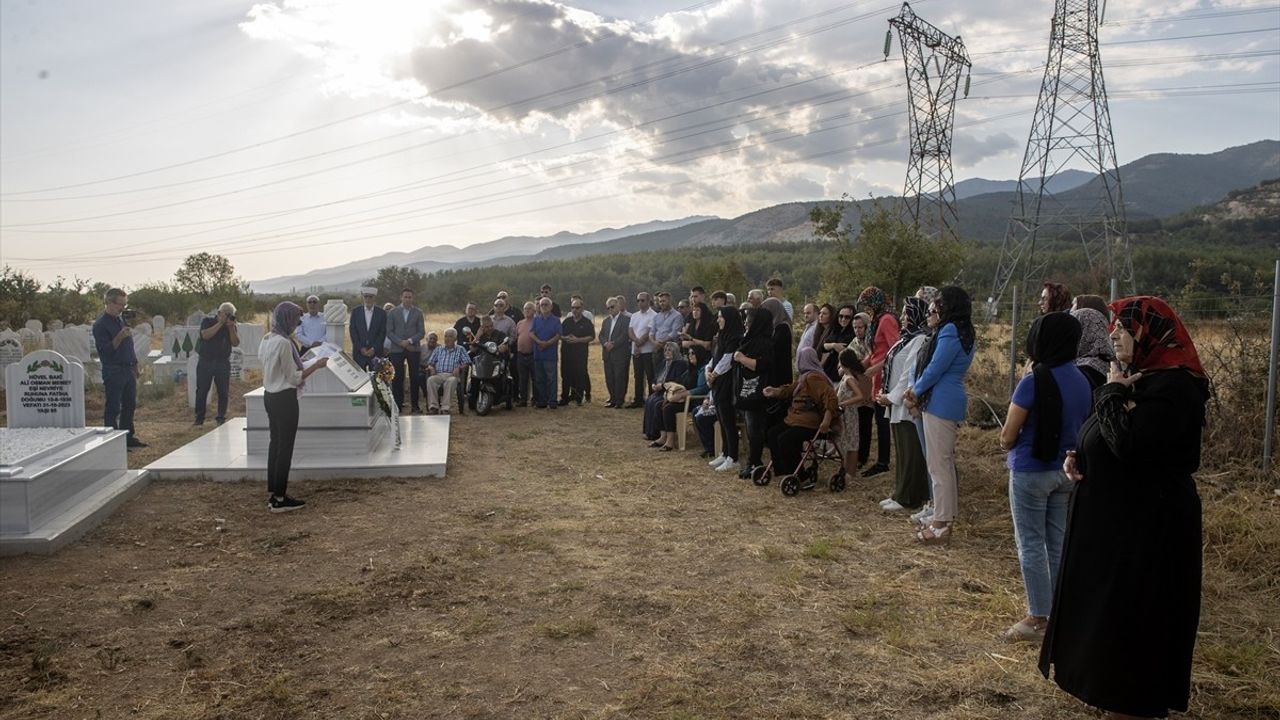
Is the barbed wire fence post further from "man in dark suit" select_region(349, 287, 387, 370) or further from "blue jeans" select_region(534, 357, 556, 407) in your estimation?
"man in dark suit" select_region(349, 287, 387, 370)

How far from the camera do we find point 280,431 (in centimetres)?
697

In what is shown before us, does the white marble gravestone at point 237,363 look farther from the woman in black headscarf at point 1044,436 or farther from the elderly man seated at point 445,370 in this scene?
the woman in black headscarf at point 1044,436

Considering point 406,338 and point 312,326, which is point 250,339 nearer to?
point 406,338

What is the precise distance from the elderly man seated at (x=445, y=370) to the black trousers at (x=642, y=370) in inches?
104

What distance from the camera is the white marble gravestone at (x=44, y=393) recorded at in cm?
761

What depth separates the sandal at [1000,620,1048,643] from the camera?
14.6ft

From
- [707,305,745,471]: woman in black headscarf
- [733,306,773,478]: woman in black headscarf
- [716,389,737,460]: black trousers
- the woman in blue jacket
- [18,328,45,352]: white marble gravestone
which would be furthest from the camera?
[18,328,45,352]: white marble gravestone

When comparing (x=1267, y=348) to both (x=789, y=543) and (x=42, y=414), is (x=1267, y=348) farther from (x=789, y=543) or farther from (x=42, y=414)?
(x=42, y=414)

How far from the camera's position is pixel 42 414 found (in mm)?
7668

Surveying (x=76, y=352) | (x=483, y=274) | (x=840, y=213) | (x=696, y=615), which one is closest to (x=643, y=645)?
(x=696, y=615)

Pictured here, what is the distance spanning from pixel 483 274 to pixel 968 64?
1873 inches

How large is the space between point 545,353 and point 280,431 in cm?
651

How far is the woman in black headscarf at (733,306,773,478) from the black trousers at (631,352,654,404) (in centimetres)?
431

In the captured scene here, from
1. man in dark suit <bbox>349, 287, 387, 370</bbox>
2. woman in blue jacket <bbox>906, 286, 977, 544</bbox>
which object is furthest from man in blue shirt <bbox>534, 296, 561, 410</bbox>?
woman in blue jacket <bbox>906, 286, 977, 544</bbox>
